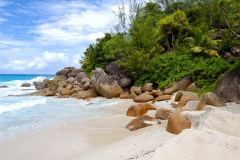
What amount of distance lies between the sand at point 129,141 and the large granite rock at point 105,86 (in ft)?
22.5

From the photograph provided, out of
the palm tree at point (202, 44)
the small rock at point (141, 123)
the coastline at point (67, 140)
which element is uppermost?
the palm tree at point (202, 44)

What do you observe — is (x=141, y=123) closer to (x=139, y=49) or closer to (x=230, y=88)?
(x=230, y=88)

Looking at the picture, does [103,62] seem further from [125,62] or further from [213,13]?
[213,13]

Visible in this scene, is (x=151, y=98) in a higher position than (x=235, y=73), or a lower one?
lower

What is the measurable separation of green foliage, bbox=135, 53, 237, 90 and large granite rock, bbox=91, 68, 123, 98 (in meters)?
1.65

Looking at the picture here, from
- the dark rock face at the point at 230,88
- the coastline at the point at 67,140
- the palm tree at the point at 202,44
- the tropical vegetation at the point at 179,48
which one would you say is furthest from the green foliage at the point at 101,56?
the coastline at the point at 67,140

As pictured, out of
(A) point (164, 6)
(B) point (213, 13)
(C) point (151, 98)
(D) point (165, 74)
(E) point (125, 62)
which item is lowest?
(C) point (151, 98)

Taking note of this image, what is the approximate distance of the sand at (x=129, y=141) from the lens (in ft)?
10.9

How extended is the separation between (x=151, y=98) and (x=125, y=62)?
5.05 m

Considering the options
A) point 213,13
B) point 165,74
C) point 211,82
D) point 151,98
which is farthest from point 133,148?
point 213,13

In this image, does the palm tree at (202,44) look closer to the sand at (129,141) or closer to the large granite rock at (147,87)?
the large granite rock at (147,87)

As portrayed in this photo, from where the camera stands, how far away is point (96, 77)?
16.2 meters

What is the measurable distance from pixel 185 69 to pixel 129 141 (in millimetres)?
10090

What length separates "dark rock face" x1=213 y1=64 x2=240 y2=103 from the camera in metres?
8.10
